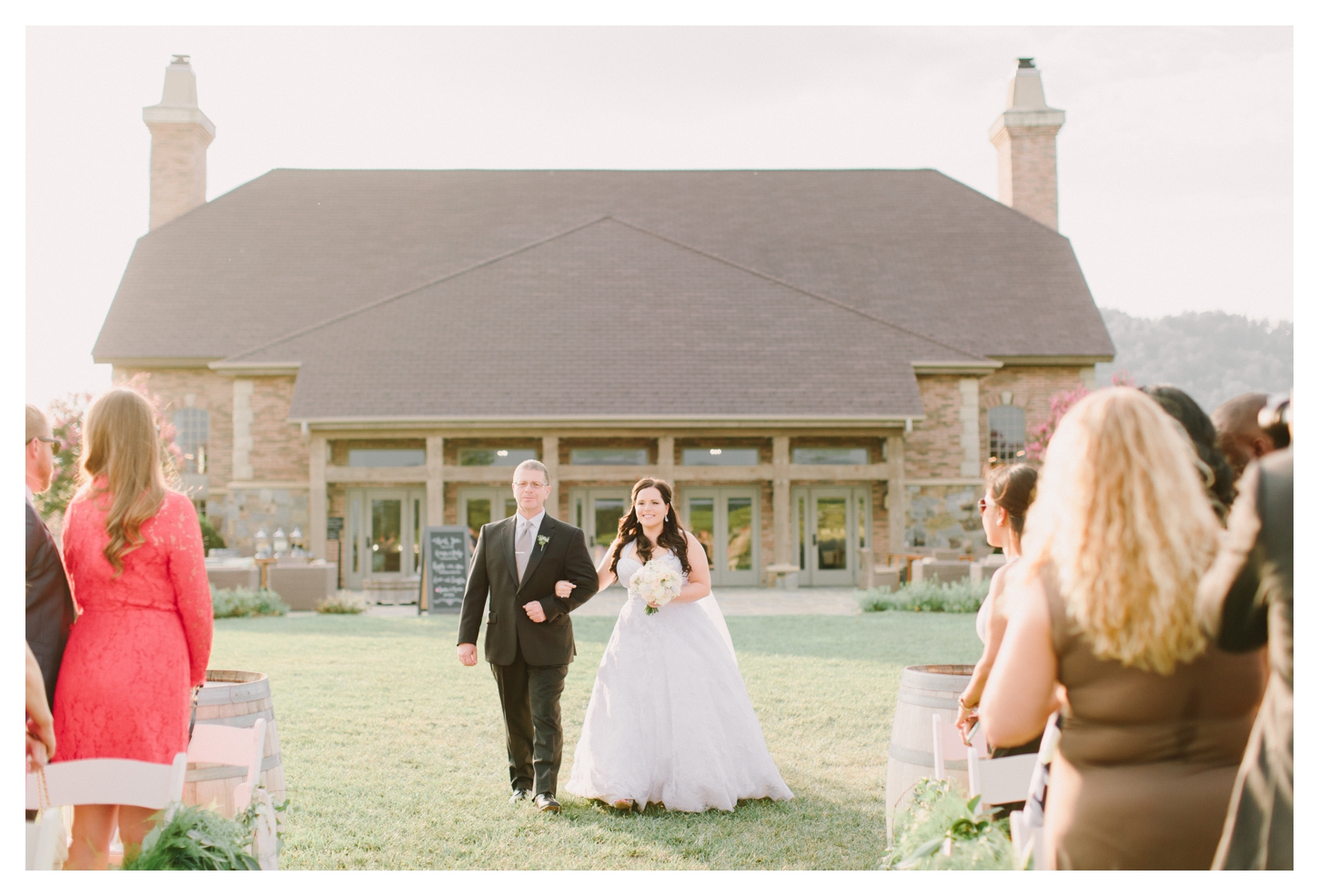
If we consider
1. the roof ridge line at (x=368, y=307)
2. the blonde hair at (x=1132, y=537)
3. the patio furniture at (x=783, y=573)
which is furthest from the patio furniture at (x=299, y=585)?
the blonde hair at (x=1132, y=537)

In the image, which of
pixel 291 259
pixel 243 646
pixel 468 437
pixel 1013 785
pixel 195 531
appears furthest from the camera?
pixel 291 259

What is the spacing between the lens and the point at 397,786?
6.16m

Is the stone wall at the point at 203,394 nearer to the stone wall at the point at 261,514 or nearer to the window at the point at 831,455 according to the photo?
the stone wall at the point at 261,514

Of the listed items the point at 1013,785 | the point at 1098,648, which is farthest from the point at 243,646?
the point at 1098,648

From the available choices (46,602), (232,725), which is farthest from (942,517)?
(46,602)

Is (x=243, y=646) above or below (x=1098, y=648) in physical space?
below

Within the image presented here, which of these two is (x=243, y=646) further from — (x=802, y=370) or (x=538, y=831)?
(x=802, y=370)

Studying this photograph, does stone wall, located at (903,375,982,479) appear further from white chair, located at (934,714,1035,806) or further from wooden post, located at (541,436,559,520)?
white chair, located at (934,714,1035,806)

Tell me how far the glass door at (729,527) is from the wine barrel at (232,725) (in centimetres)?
1782

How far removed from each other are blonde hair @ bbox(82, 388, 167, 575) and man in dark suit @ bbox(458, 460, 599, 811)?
241 centimetres

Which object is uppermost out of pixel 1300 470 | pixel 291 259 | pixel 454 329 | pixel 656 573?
pixel 291 259

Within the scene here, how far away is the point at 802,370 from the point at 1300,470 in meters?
19.3

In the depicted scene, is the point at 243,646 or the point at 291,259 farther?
the point at 291,259

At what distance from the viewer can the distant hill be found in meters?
6.17
